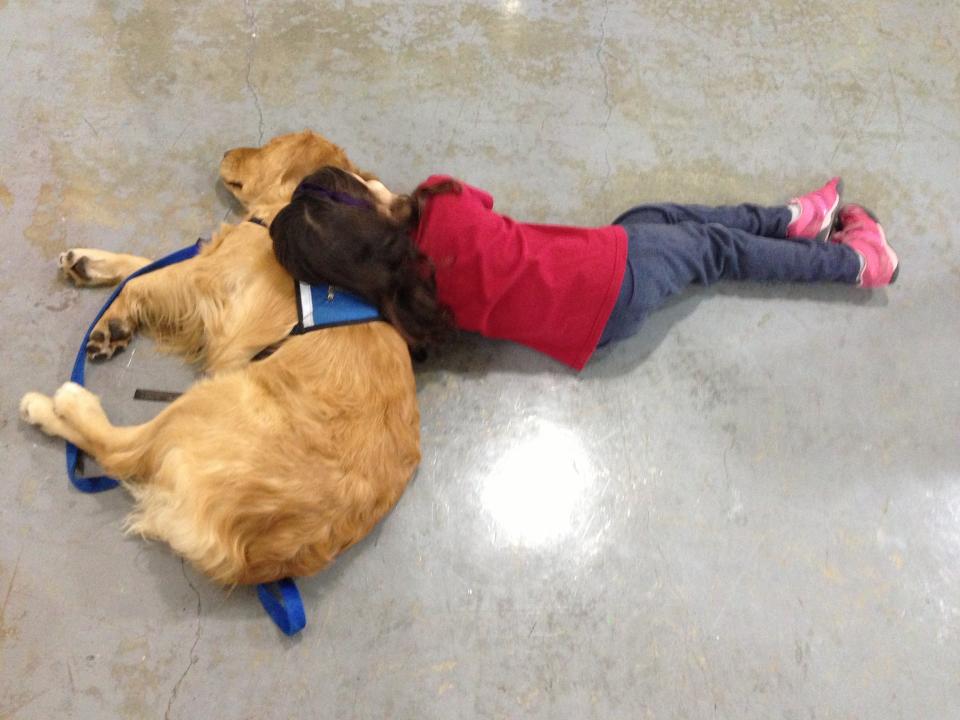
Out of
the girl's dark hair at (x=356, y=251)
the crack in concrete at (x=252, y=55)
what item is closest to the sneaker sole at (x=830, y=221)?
the girl's dark hair at (x=356, y=251)

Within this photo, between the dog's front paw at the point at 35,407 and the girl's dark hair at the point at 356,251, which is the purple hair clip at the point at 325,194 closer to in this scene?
the girl's dark hair at the point at 356,251

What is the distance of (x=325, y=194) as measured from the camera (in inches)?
66.4

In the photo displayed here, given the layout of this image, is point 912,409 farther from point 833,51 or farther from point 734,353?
point 833,51

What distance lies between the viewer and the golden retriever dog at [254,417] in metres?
1.52

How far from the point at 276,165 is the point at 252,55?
0.72 metres

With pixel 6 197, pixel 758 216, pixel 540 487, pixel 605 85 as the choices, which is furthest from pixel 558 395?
pixel 6 197

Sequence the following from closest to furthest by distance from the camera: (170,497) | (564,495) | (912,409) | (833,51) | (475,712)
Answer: (170,497)
(475,712)
(564,495)
(912,409)
(833,51)

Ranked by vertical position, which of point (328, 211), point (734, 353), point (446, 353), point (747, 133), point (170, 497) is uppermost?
point (328, 211)

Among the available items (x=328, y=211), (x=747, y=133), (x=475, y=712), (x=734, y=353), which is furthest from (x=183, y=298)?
(x=747, y=133)

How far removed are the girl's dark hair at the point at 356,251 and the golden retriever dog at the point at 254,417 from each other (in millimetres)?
87

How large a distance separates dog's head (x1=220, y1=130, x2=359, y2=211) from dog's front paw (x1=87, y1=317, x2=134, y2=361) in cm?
52

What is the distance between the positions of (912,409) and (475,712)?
1738 millimetres

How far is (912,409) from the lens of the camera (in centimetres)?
214

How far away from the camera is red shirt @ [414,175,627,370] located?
1.78 metres
